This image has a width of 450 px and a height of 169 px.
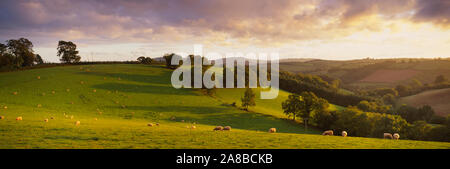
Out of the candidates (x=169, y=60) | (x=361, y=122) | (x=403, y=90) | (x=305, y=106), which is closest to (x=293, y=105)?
(x=305, y=106)

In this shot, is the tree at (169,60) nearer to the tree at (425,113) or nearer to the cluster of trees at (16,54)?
the cluster of trees at (16,54)

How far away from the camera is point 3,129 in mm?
17141

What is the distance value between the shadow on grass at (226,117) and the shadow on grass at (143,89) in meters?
12.3

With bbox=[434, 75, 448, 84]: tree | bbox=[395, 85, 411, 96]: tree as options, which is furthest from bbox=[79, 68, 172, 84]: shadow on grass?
bbox=[434, 75, 448, 84]: tree

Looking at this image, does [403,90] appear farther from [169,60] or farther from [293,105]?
[169,60]

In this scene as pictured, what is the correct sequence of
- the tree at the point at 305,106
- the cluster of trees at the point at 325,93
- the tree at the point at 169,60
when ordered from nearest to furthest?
the tree at the point at 305,106
the tree at the point at 169,60
the cluster of trees at the point at 325,93

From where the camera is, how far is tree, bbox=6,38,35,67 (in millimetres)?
89812

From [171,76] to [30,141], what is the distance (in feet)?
232

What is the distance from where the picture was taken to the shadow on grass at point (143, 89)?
6131 centimetres

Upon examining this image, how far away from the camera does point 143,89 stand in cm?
6456

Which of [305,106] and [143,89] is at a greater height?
[143,89]

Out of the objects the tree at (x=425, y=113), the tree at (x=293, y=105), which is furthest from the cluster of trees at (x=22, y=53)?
the tree at (x=425, y=113)

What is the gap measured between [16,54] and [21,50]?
2.36 meters
